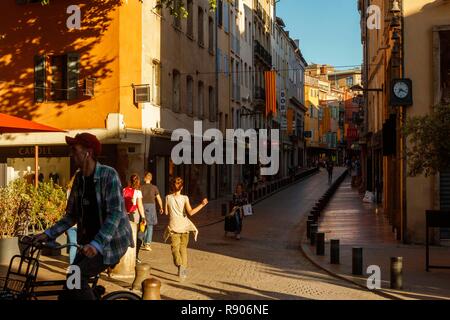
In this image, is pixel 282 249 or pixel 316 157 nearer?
pixel 282 249

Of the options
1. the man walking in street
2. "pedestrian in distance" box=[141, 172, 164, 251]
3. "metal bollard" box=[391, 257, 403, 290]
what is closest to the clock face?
"pedestrian in distance" box=[141, 172, 164, 251]

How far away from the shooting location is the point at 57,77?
74.0ft

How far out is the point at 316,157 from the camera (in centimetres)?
10425

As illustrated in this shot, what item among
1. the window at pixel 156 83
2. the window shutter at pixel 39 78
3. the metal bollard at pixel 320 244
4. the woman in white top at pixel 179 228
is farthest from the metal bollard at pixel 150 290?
the window at pixel 156 83

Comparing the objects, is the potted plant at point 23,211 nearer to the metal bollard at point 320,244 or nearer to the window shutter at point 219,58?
the metal bollard at point 320,244

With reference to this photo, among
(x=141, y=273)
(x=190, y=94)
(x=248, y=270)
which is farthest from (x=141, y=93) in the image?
(x=141, y=273)

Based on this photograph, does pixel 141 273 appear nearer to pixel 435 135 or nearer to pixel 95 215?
pixel 95 215

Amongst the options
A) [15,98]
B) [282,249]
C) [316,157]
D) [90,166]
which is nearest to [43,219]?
[282,249]

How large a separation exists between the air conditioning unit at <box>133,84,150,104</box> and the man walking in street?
56.0 ft

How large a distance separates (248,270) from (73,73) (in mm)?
12809

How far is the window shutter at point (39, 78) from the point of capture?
74.1 feet

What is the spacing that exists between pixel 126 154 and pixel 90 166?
17.8 metres

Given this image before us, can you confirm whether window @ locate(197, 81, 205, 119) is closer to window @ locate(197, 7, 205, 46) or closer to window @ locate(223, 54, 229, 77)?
window @ locate(197, 7, 205, 46)
